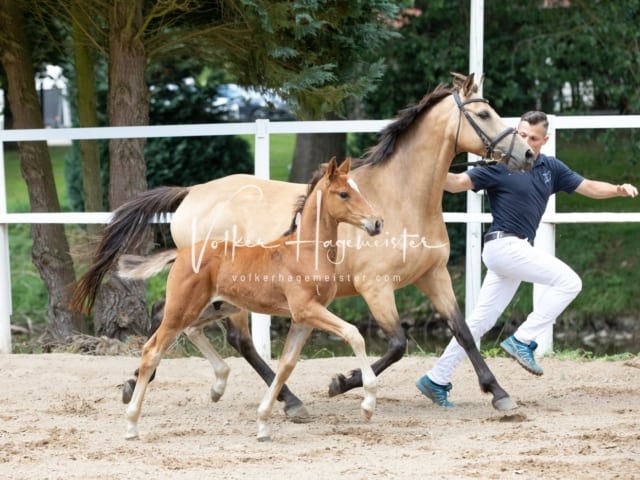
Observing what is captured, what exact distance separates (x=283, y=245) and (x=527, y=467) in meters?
1.79

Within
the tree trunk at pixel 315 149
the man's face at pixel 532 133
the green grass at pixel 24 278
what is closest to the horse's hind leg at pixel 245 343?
the man's face at pixel 532 133

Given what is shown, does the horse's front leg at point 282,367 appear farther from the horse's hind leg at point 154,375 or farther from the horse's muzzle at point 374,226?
the horse's hind leg at point 154,375

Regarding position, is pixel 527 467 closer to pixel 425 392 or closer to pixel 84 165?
pixel 425 392

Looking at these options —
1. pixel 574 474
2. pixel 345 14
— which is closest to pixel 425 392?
pixel 574 474

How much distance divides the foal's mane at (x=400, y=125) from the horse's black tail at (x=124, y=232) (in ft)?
4.95

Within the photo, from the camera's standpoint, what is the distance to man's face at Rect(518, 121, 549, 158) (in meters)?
6.29

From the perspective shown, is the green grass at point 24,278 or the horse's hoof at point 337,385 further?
the green grass at point 24,278

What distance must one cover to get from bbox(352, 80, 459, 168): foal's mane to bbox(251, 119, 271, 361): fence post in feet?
6.37

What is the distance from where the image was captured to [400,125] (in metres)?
6.42

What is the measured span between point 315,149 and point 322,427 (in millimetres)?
10000

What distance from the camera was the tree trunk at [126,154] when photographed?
934 centimetres

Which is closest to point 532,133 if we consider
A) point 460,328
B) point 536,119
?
point 536,119

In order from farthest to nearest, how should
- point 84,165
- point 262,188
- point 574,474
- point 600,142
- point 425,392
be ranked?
point 600,142 → point 84,165 → point 262,188 → point 425,392 → point 574,474

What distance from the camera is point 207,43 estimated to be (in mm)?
9867
